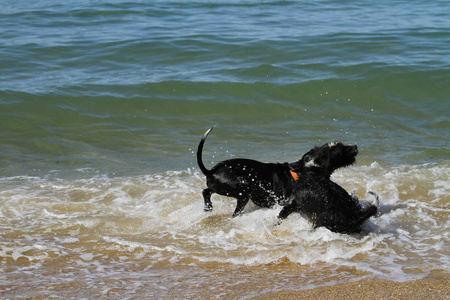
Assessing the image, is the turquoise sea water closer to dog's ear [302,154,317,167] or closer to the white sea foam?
the white sea foam

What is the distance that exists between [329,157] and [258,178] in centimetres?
76

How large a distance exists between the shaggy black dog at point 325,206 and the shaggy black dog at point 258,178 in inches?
7.5

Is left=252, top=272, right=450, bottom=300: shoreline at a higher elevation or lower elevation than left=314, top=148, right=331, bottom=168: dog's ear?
lower

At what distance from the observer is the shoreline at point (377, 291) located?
13.1ft

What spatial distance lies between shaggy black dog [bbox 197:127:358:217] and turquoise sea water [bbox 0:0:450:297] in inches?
10.7

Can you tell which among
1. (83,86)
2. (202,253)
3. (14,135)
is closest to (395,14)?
(83,86)

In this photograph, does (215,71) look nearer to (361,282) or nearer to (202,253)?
(202,253)

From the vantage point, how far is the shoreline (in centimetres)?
398

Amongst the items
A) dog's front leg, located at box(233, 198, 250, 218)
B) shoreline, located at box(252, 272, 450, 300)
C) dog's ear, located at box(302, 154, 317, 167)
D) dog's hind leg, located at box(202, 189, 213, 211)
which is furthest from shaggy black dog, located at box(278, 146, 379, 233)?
shoreline, located at box(252, 272, 450, 300)

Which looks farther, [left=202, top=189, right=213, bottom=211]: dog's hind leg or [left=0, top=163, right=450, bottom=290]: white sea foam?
[left=202, top=189, right=213, bottom=211]: dog's hind leg

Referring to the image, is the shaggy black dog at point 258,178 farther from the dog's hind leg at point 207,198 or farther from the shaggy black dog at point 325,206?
the shaggy black dog at point 325,206

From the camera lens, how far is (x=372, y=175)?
716 cm

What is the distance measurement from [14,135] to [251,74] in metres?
5.06

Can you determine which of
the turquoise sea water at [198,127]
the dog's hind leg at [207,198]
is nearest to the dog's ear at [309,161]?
the turquoise sea water at [198,127]
